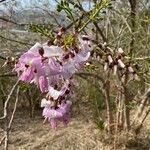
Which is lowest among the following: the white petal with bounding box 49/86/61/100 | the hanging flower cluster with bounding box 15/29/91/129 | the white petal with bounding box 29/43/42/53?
the white petal with bounding box 49/86/61/100

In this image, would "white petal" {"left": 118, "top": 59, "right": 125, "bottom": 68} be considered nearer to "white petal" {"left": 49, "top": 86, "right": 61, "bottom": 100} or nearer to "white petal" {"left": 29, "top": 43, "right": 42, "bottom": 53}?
"white petal" {"left": 49, "top": 86, "right": 61, "bottom": 100}

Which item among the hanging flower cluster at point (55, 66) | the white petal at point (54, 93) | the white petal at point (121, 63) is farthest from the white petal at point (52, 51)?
the white petal at point (121, 63)

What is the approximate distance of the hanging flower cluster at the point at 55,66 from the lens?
1.42m

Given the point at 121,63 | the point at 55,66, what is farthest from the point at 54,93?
the point at 121,63

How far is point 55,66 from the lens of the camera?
4.66 feet

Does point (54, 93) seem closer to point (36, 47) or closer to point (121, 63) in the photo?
point (36, 47)

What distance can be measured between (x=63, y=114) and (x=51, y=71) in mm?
204

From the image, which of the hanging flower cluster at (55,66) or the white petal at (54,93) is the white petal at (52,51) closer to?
the hanging flower cluster at (55,66)

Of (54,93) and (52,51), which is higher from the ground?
(52,51)

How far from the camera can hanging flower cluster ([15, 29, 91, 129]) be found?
1.42m

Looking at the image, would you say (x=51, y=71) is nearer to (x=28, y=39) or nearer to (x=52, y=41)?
(x=52, y=41)

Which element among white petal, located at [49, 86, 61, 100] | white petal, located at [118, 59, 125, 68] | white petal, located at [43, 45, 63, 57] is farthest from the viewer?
white petal, located at [118, 59, 125, 68]

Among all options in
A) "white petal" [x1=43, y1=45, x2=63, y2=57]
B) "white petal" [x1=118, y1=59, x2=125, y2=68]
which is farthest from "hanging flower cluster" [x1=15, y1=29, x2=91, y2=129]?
"white petal" [x1=118, y1=59, x2=125, y2=68]

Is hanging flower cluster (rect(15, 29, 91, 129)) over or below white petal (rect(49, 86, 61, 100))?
over
